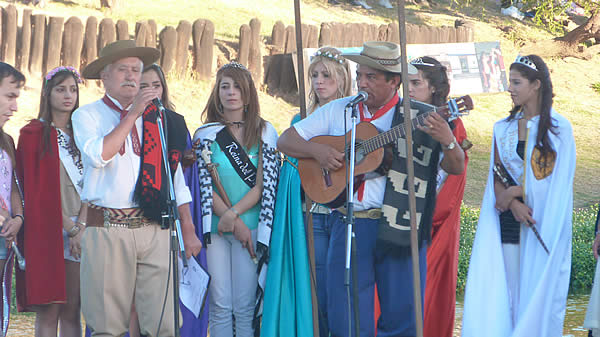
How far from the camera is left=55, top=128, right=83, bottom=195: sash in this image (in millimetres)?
5078

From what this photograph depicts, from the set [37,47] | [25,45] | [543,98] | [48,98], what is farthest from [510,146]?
[25,45]

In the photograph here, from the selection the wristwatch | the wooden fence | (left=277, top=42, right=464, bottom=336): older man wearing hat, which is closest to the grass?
the wooden fence

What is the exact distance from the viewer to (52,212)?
16.0 feet

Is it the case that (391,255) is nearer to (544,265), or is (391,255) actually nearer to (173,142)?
(544,265)

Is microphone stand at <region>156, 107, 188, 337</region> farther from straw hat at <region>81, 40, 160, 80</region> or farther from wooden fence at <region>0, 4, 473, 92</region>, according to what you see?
wooden fence at <region>0, 4, 473, 92</region>

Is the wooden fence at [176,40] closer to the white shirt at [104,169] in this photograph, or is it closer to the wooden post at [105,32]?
the wooden post at [105,32]

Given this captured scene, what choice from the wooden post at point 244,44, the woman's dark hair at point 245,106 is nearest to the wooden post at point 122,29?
the wooden post at point 244,44

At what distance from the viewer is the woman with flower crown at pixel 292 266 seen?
4.70 meters

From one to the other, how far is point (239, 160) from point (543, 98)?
1.97 m

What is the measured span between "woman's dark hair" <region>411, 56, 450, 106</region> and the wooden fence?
8.42m

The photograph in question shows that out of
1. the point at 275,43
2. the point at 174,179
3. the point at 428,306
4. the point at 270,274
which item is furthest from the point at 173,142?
the point at 275,43

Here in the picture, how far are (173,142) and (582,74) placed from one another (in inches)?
712

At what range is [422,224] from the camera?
14.2 feet

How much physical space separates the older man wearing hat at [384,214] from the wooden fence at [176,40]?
930 centimetres
